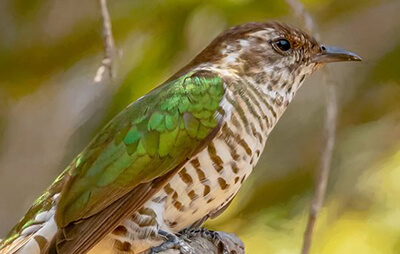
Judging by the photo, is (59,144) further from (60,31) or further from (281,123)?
(281,123)

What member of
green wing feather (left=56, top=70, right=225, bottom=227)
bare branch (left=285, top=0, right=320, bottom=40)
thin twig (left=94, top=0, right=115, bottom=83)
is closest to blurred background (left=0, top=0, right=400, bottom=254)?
bare branch (left=285, top=0, right=320, bottom=40)

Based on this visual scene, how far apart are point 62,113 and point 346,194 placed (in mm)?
1962

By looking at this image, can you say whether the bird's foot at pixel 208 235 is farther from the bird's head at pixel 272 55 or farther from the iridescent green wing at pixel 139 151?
the bird's head at pixel 272 55

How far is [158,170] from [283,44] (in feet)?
2.72

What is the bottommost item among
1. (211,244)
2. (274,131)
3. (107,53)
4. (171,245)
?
(274,131)

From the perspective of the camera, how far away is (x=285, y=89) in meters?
4.63

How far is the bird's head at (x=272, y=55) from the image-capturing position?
4.64 metres

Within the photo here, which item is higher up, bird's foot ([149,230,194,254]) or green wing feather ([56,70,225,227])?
green wing feather ([56,70,225,227])

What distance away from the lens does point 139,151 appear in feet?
14.1

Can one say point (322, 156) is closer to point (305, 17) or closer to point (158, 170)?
point (305, 17)

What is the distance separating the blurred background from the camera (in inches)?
238

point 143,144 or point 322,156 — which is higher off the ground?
point 143,144

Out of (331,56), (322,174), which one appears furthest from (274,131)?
(322,174)

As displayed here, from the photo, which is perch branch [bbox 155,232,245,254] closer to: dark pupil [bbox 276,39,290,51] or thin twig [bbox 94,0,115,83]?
thin twig [bbox 94,0,115,83]
